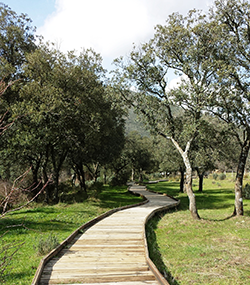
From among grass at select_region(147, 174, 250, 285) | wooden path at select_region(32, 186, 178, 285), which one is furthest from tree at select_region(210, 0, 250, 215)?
wooden path at select_region(32, 186, 178, 285)

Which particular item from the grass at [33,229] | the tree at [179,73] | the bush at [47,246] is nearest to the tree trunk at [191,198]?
the tree at [179,73]

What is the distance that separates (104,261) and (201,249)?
4.34 m

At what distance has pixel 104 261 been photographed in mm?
7238

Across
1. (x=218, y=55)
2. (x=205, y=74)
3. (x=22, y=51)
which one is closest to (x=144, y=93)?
(x=205, y=74)

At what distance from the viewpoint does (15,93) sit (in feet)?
61.9

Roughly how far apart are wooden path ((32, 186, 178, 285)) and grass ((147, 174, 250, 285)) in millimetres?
858

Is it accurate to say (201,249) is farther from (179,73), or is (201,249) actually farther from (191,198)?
(179,73)

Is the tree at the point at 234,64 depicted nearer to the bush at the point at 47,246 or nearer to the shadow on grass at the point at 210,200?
the shadow on grass at the point at 210,200

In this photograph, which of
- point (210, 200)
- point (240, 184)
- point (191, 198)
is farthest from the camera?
point (210, 200)

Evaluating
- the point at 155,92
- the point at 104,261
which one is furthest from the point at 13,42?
the point at 104,261

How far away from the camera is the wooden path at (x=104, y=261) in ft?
20.0

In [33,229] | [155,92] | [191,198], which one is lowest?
[191,198]

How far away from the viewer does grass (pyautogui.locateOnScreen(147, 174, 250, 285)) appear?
23.8 feet

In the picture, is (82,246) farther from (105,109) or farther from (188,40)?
(105,109)
